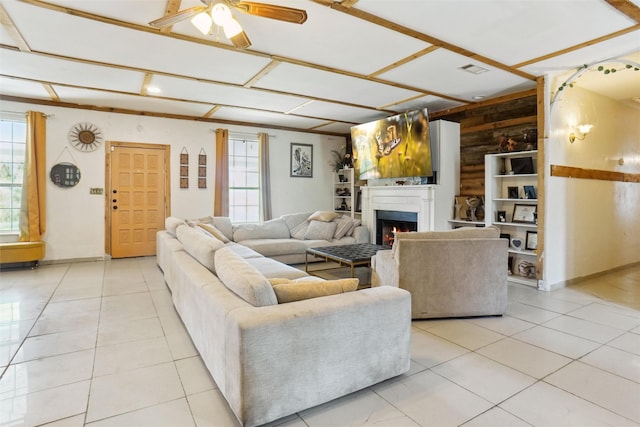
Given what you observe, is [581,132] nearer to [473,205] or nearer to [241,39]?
[473,205]

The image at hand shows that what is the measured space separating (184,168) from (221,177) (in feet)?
2.27

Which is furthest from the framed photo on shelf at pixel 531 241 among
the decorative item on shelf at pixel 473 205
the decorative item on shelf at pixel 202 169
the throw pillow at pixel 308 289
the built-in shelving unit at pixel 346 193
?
the decorative item on shelf at pixel 202 169

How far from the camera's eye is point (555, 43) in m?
3.34

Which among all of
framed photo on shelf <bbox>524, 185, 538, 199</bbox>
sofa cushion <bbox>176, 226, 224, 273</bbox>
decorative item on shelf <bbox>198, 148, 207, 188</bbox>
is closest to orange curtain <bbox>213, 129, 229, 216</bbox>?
decorative item on shelf <bbox>198, 148, 207, 188</bbox>

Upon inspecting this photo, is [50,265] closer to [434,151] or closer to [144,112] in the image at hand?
[144,112]

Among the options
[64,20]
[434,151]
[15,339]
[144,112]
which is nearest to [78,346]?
[15,339]

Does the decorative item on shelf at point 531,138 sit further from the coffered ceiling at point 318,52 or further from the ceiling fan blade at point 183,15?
the ceiling fan blade at point 183,15

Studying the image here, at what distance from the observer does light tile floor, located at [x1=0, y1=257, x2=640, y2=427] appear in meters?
1.84

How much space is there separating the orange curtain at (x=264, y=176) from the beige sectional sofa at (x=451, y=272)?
426 centimetres

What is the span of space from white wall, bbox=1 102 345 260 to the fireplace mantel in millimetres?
1941

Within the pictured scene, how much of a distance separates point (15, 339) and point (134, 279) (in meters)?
1.95

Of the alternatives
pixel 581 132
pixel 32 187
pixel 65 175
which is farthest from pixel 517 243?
pixel 32 187

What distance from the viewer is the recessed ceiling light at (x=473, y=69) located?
3913mm

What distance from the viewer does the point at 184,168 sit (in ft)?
21.5
